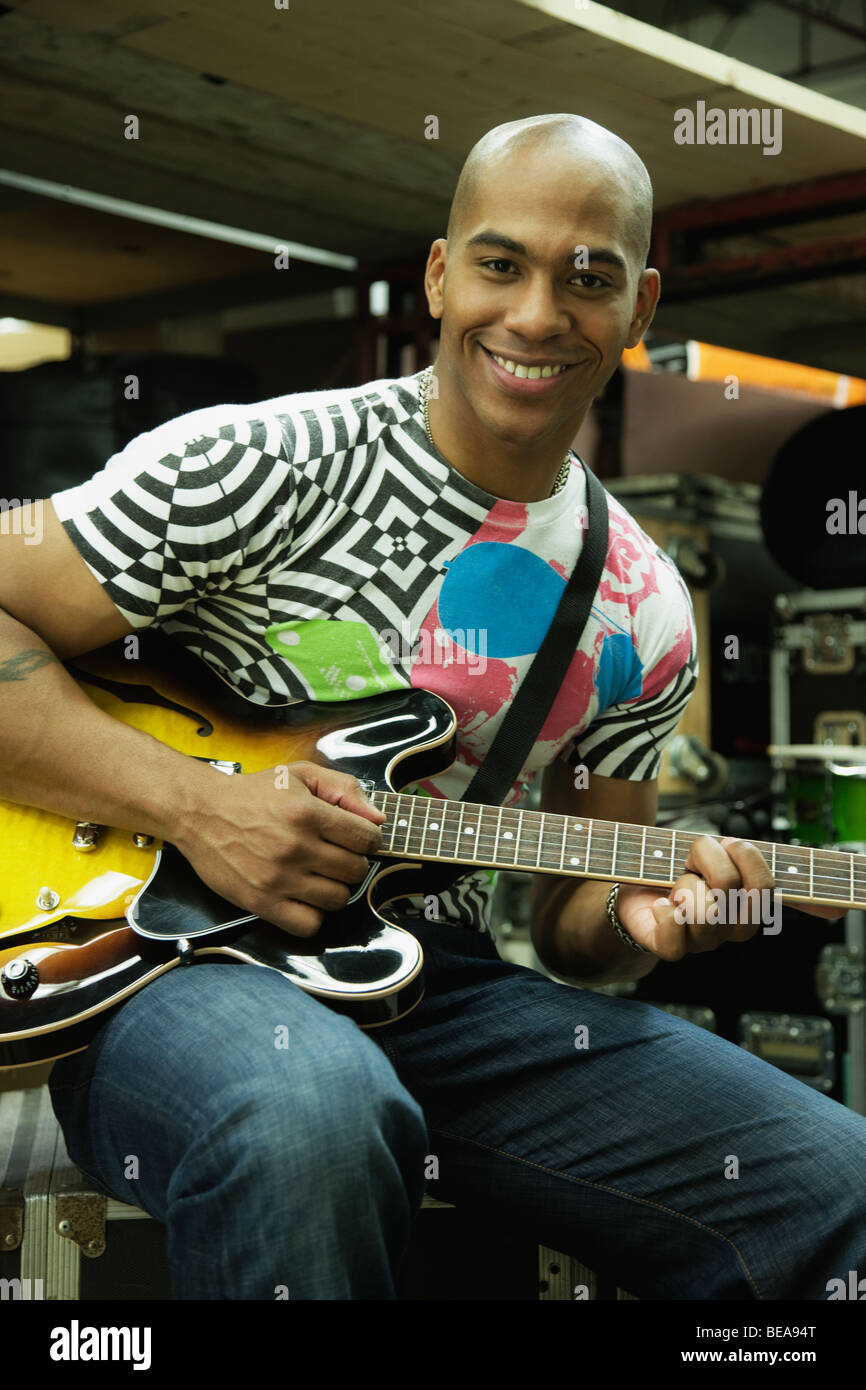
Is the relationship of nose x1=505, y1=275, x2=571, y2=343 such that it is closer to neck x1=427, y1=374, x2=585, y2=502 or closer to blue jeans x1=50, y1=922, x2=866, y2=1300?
neck x1=427, y1=374, x2=585, y2=502

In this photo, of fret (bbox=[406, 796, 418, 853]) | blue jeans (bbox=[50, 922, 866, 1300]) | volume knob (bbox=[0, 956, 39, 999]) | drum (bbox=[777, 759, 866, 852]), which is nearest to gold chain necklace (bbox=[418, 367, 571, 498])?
fret (bbox=[406, 796, 418, 853])

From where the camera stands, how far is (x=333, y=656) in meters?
1.63

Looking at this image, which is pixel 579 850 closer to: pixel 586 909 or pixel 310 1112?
pixel 586 909

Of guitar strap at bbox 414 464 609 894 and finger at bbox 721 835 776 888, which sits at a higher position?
guitar strap at bbox 414 464 609 894

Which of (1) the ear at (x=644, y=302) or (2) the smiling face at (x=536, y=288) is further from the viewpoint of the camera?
(1) the ear at (x=644, y=302)

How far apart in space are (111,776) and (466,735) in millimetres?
452

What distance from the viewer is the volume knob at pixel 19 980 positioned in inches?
55.6

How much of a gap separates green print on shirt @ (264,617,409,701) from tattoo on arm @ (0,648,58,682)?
275mm

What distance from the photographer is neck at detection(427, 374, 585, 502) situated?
171 centimetres

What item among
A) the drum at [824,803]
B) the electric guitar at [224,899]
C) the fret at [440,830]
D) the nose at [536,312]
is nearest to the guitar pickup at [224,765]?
the electric guitar at [224,899]

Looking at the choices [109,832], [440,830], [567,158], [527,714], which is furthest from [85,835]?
[567,158]

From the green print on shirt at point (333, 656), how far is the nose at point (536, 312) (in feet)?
1.31

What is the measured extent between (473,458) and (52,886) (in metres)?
0.72

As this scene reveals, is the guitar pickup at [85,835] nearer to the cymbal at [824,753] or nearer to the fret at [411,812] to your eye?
the fret at [411,812]
